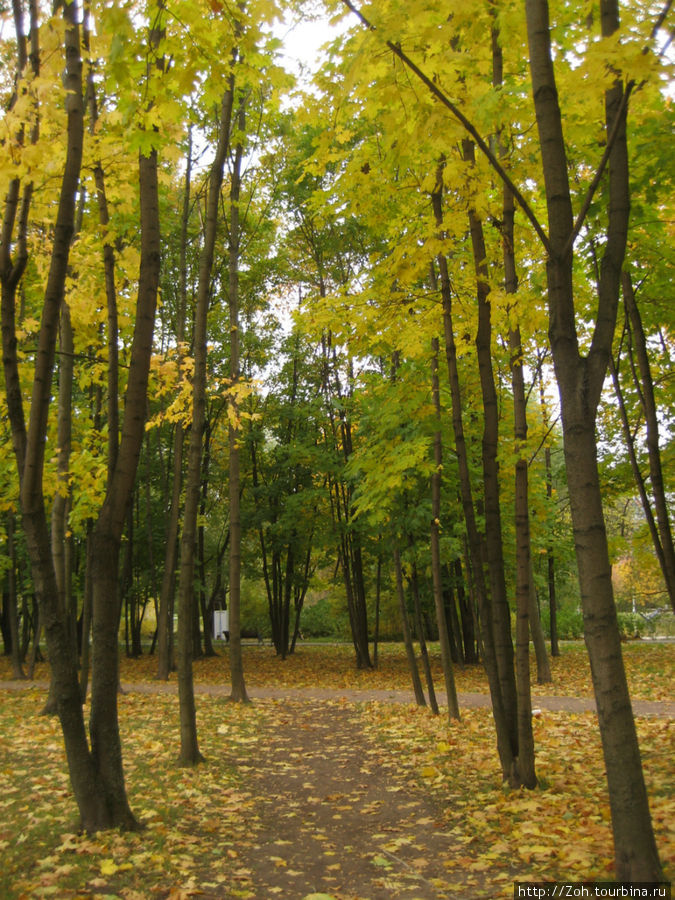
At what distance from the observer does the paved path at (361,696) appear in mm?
10094

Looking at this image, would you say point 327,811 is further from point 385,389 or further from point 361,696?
point 361,696

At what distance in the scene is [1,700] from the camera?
12273 mm

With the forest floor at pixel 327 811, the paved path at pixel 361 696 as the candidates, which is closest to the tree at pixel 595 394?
the forest floor at pixel 327 811

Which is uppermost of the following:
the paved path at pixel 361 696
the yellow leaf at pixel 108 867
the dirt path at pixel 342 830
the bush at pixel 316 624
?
the yellow leaf at pixel 108 867

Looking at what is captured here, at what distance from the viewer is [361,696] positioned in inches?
529

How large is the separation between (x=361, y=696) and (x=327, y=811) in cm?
830

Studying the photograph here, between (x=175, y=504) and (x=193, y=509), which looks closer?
(x=193, y=509)

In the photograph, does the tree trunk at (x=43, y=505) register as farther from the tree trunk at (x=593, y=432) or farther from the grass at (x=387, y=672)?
the grass at (x=387, y=672)

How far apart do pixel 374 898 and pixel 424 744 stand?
436 centimetres

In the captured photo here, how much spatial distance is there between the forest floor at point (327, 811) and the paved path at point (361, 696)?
0.51 ft

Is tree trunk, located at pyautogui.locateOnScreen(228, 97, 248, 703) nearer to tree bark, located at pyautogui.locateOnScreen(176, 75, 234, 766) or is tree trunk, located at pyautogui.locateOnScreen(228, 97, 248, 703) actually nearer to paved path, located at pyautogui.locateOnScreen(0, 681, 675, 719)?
paved path, located at pyautogui.locateOnScreen(0, 681, 675, 719)

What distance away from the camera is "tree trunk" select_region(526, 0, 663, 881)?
3.09m

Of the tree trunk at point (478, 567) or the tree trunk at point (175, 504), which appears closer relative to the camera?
the tree trunk at point (478, 567)

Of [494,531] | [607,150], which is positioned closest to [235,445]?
[494,531]
